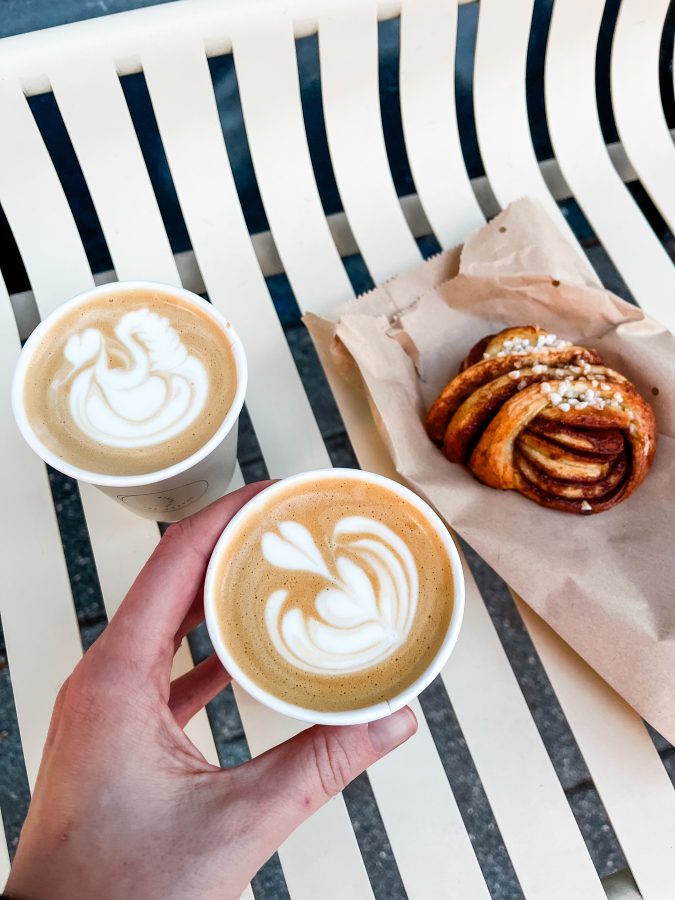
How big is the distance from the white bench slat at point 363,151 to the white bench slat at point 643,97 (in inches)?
17.9

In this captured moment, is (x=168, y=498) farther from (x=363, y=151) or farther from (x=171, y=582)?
(x=363, y=151)

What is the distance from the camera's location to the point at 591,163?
145cm

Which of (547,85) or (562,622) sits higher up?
(547,85)

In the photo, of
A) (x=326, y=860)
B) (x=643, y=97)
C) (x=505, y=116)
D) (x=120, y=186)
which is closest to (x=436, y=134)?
(x=505, y=116)

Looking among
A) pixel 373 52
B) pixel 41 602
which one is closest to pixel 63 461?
pixel 41 602

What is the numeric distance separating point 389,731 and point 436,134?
A: 107 centimetres

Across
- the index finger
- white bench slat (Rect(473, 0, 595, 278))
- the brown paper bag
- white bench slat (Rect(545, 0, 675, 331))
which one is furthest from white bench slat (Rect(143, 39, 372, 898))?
white bench slat (Rect(545, 0, 675, 331))

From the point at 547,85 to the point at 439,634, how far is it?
3.73 ft

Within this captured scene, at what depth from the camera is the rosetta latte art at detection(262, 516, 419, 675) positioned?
0.75 m

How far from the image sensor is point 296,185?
1.38 meters

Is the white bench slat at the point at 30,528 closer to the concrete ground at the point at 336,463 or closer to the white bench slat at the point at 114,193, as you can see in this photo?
the white bench slat at the point at 114,193

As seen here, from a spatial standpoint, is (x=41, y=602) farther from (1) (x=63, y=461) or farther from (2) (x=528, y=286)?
(2) (x=528, y=286)

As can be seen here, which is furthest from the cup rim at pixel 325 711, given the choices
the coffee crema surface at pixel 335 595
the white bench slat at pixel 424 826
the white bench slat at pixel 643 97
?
the white bench slat at pixel 643 97

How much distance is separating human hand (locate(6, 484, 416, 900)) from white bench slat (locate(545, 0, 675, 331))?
2.89 feet
